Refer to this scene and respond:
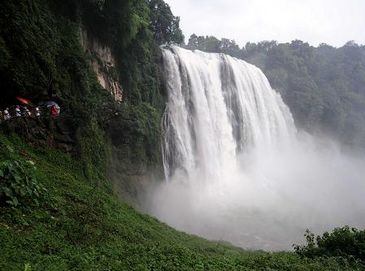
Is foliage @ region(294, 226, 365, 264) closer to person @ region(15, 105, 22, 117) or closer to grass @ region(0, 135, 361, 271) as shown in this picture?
grass @ region(0, 135, 361, 271)

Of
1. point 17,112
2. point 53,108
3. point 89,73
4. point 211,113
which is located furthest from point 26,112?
point 211,113

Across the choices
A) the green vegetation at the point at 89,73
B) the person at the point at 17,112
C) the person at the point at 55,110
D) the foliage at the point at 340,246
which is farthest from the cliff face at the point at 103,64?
the foliage at the point at 340,246

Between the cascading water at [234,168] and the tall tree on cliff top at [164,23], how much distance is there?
96 cm

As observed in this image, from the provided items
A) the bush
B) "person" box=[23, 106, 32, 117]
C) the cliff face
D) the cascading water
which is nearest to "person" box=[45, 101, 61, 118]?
"person" box=[23, 106, 32, 117]

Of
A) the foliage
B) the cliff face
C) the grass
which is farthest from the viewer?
the cliff face

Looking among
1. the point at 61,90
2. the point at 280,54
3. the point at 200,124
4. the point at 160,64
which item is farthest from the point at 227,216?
the point at 280,54

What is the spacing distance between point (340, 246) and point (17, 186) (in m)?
7.99

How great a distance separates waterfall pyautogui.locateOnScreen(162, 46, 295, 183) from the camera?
2488cm

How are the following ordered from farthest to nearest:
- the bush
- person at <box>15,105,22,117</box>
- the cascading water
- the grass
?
1. the cascading water
2. person at <box>15,105,22,117</box>
3. the bush
4. the grass

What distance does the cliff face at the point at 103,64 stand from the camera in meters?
18.3

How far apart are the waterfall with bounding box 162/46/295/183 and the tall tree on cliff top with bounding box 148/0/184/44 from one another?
967mm

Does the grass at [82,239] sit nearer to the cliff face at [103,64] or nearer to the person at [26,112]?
the person at [26,112]

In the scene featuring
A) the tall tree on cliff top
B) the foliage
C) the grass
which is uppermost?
the tall tree on cliff top

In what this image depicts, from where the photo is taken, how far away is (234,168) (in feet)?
98.3
